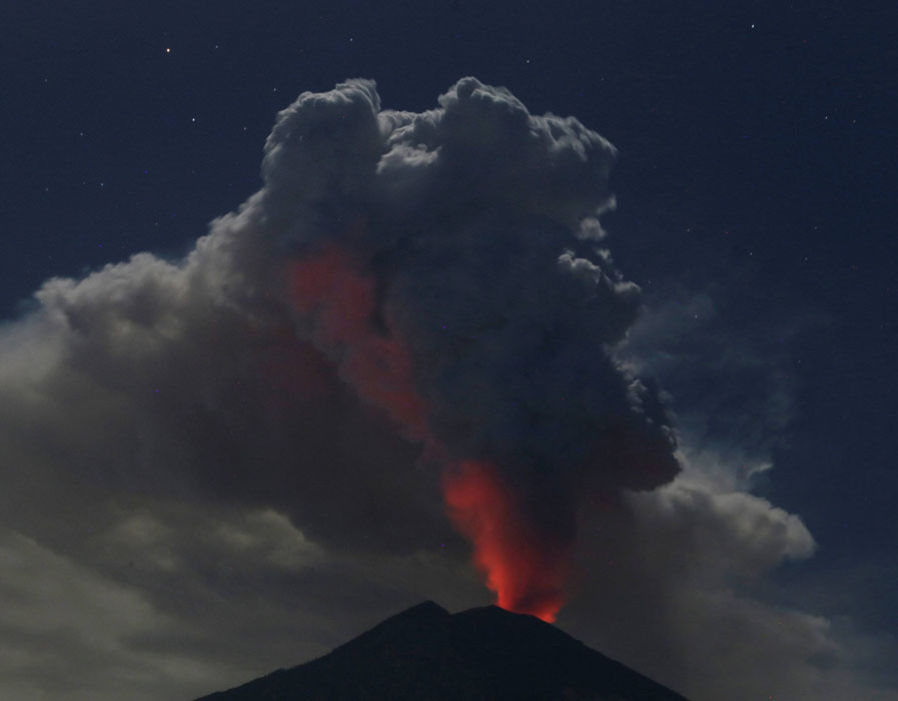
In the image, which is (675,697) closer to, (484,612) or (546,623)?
(546,623)

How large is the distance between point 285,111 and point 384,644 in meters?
66.5

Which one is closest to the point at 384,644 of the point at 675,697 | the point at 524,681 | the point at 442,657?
the point at 442,657

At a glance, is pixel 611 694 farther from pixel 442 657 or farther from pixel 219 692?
pixel 219 692

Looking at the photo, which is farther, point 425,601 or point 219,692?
point 425,601

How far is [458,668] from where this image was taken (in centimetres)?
10625

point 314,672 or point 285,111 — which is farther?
point 285,111

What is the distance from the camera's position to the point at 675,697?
116m

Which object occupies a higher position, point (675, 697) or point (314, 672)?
point (675, 697)

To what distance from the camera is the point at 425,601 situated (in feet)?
403

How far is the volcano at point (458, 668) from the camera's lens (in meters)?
104

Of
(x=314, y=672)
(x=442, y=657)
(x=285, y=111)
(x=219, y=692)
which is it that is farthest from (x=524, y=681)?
(x=285, y=111)

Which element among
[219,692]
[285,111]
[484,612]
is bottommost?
[219,692]

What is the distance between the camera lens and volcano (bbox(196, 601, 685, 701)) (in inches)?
4077

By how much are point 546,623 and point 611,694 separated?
12201mm
